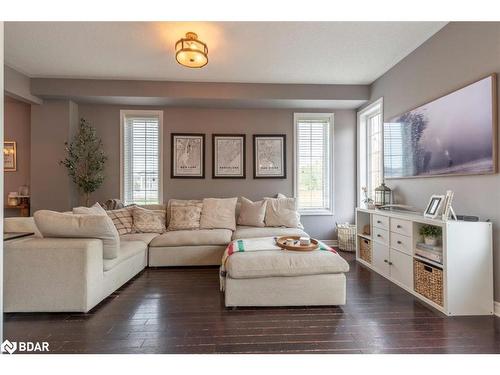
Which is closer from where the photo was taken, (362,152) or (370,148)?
(370,148)

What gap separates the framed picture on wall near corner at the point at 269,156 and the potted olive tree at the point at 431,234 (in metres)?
2.47

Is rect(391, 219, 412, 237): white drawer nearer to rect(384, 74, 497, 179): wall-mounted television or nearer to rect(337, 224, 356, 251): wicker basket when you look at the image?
rect(384, 74, 497, 179): wall-mounted television

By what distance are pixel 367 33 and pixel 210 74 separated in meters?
2.15

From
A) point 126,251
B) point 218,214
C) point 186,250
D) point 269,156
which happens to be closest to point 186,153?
point 218,214

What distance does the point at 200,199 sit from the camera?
452 centimetres

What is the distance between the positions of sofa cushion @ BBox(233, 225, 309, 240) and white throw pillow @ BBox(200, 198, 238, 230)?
0.73 ft

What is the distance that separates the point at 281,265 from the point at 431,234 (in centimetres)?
151

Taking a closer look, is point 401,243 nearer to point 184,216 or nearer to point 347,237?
point 347,237

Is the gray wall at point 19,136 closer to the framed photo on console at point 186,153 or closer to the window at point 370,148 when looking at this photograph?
the framed photo on console at point 186,153

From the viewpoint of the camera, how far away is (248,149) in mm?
4520

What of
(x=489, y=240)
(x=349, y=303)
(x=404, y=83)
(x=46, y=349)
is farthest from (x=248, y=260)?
(x=404, y=83)

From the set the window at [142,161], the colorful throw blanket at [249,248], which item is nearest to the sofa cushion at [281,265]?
the colorful throw blanket at [249,248]

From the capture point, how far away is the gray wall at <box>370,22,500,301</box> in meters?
2.08
